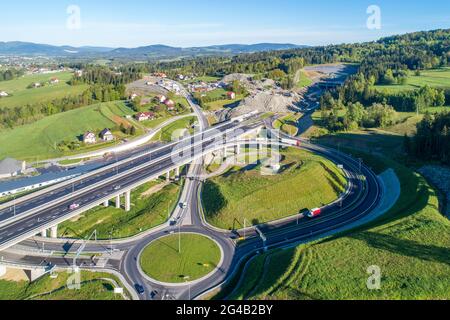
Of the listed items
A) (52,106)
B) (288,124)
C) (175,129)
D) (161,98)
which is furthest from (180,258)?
(52,106)

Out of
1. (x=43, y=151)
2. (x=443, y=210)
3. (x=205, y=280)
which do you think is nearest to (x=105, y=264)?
(x=205, y=280)

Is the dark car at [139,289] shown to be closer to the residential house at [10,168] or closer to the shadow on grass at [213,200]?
the shadow on grass at [213,200]

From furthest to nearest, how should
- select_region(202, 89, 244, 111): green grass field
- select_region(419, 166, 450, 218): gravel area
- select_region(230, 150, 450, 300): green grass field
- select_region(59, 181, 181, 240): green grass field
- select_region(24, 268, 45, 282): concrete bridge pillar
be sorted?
select_region(202, 89, 244, 111): green grass field < select_region(419, 166, 450, 218): gravel area < select_region(59, 181, 181, 240): green grass field < select_region(24, 268, 45, 282): concrete bridge pillar < select_region(230, 150, 450, 300): green grass field

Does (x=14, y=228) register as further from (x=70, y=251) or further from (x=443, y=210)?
(x=443, y=210)

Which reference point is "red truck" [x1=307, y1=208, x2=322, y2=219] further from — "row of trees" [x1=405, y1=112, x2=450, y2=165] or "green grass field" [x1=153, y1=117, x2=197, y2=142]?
"green grass field" [x1=153, y1=117, x2=197, y2=142]

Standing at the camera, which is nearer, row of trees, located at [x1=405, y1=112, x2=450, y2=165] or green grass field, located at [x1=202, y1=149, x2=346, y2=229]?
green grass field, located at [x1=202, y1=149, x2=346, y2=229]
